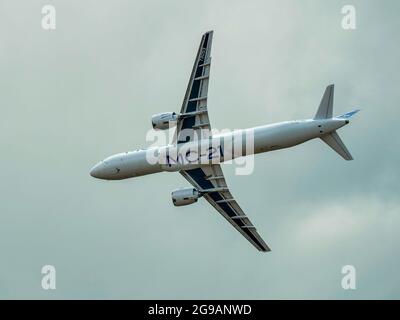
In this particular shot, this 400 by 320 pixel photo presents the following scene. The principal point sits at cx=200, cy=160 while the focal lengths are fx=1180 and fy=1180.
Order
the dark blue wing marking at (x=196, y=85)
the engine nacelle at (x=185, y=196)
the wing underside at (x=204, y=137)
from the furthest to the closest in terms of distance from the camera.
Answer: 1. the engine nacelle at (x=185, y=196)
2. the wing underside at (x=204, y=137)
3. the dark blue wing marking at (x=196, y=85)

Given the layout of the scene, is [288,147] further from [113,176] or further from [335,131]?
[113,176]

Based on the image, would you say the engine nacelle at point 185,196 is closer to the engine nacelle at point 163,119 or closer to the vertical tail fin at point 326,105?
the engine nacelle at point 163,119

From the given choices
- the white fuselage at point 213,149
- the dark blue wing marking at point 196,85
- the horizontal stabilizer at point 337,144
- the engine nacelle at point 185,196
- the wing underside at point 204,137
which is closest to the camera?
the white fuselage at point 213,149

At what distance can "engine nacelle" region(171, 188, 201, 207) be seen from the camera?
373ft

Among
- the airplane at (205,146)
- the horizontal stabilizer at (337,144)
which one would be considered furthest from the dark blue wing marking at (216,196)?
the horizontal stabilizer at (337,144)

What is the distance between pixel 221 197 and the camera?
116 meters

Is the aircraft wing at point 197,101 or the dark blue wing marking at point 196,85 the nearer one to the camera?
the dark blue wing marking at point 196,85

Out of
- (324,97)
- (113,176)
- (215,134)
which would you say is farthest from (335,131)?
(113,176)

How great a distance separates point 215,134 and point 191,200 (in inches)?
294

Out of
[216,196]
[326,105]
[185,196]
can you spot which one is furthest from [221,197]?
[326,105]

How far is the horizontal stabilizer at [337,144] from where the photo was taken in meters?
108

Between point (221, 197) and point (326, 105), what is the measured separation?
15368mm

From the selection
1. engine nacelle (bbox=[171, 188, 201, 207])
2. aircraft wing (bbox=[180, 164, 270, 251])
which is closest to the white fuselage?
aircraft wing (bbox=[180, 164, 270, 251])

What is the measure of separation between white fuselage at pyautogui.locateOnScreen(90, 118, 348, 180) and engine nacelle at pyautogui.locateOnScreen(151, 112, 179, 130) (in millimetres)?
2586
